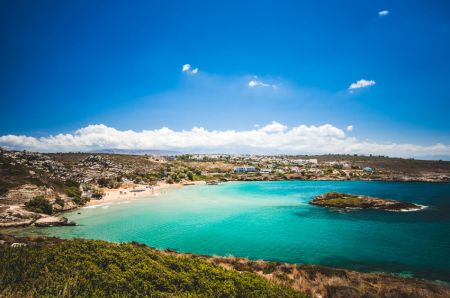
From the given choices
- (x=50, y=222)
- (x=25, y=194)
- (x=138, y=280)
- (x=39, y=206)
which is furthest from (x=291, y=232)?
(x=25, y=194)

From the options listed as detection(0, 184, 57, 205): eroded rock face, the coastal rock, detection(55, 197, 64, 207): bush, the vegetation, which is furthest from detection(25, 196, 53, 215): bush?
the vegetation

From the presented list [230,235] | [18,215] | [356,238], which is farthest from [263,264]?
[18,215]

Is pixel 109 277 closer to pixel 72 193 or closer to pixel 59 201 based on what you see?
pixel 59 201

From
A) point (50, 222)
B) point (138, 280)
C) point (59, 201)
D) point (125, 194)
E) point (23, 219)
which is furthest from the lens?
point (125, 194)

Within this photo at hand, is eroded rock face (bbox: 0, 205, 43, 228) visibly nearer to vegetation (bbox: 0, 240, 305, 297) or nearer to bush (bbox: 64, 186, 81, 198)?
bush (bbox: 64, 186, 81, 198)

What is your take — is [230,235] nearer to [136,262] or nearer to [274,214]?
[274,214]

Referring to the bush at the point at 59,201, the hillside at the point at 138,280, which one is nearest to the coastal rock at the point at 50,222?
the bush at the point at 59,201

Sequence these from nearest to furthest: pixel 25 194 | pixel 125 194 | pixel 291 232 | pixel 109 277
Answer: pixel 109 277, pixel 291 232, pixel 25 194, pixel 125 194
